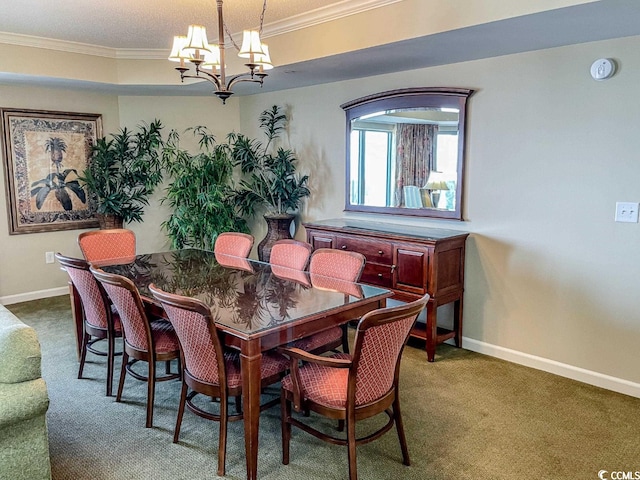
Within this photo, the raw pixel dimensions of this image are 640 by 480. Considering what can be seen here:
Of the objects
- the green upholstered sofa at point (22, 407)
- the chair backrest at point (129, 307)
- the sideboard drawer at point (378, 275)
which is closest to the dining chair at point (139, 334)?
the chair backrest at point (129, 307)

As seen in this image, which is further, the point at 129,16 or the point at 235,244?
the point at 235,244

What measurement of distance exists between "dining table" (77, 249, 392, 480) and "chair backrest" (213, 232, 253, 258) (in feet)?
0.55

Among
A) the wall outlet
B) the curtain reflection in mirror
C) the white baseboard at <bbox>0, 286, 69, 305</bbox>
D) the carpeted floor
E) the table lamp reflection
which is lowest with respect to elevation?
the carpeted floor

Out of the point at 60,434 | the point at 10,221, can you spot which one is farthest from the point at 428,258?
the point at 10,221

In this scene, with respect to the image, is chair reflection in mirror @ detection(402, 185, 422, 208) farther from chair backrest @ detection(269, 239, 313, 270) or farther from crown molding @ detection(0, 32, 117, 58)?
crown molding @ detection(0, 32, 117, 58)

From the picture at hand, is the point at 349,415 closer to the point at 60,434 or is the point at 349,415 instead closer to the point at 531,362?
the point at 60,434

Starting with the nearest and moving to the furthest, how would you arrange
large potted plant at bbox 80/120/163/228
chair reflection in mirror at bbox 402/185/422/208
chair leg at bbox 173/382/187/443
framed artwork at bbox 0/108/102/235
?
chair leg at bbox 173/382/187/443
chair reflection in mirror at bbox 402/185/422/208
framed artwork at bbox 0/108/102/235
large potted plant at bbox 80/120/163/228

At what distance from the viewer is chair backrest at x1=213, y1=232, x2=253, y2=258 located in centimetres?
394

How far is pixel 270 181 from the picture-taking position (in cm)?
546

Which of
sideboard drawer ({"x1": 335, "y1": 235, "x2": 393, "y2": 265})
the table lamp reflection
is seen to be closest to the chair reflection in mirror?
the table lamp reflection

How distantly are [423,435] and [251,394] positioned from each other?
Result: 3.50 feet

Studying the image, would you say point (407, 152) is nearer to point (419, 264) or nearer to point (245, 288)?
point (419, 264)

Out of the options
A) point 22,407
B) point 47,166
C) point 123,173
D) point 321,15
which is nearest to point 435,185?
point 321,15

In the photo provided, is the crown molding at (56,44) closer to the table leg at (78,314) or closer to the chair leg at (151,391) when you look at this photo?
the table leg at (78,314)
